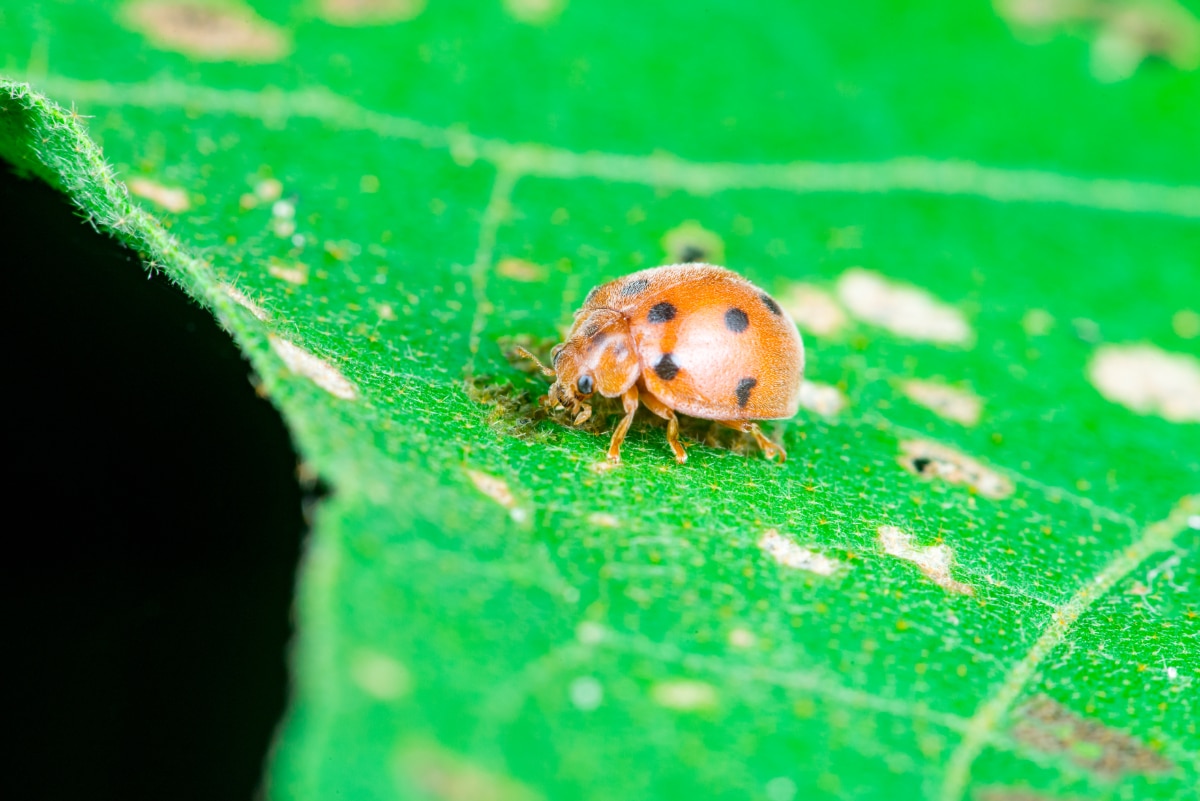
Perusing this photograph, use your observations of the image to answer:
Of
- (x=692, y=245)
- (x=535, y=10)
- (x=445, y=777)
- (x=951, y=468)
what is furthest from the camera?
(x=535, y=10)

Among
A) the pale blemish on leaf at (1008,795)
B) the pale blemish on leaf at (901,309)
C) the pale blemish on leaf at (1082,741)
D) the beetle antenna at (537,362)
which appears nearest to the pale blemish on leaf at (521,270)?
the beetle antenna at (537,362)

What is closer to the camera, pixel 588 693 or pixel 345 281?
pixel 588 693

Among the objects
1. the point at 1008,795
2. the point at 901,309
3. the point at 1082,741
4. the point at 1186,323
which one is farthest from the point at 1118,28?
the point at 1008,795

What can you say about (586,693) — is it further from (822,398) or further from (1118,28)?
(1118,28)

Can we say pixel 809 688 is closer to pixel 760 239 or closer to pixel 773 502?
pixel 773 502

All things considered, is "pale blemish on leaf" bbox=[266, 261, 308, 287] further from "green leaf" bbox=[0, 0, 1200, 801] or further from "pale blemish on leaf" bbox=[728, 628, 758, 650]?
"pale blemish on leaf" bbox=[728, 628, 758, 650]

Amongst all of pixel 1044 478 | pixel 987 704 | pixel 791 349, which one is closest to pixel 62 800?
pixel 987 704

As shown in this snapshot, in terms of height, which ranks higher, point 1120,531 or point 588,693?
point 1120,531
